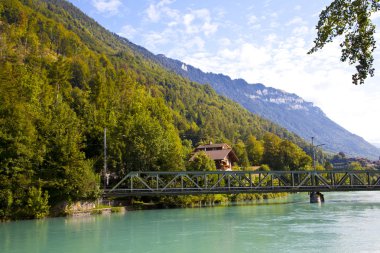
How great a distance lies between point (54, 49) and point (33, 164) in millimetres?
88640

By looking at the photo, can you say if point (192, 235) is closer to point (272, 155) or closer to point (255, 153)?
point (272, 155)

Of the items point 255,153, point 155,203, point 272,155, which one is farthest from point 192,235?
point 255,153

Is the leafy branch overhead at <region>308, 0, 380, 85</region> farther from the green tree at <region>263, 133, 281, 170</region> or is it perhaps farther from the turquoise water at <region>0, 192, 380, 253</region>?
the green tree at <region>263, 133, 281, 170</region>

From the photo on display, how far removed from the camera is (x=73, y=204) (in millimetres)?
37531

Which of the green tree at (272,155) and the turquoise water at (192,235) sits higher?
the green tree at (272,155)

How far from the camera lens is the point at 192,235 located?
2536 centimetres

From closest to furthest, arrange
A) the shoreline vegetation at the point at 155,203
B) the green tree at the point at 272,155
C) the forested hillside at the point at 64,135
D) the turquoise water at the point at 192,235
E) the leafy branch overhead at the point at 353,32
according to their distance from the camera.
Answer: the leafy branch overhead at the point at 353,32 < the turquoise water at the point at 192,235 < the forested hillside at the point at 64,135 < the shoreline vegetation at the point at 155,203 < the green tree at the point at 272,155

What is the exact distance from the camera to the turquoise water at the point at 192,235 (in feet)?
67.8

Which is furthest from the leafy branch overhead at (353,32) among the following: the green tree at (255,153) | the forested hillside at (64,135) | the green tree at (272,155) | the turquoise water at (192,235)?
the green tree at (255,153)

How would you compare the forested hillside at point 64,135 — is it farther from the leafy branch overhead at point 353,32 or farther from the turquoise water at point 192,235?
the leafy branch overhead at point 353,32

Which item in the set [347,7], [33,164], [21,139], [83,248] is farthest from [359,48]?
[33,164]

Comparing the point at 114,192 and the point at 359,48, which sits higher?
the point at 359,48

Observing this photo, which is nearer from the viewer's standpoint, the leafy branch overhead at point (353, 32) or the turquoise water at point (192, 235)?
the leafy branch overhead at point (353, 32)

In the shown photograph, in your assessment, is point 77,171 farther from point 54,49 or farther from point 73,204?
point 54,49
